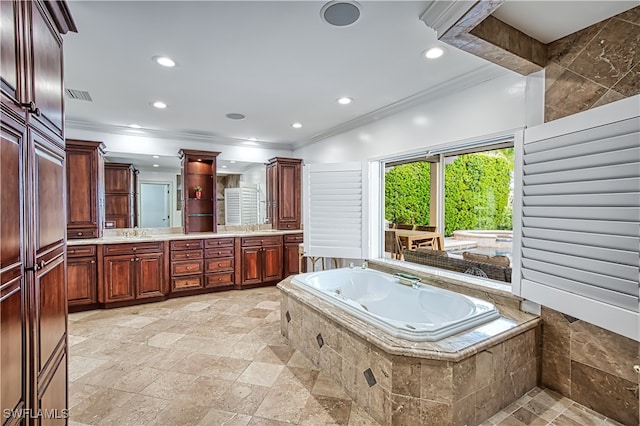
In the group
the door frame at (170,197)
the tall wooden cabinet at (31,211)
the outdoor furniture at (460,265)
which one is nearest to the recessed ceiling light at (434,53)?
the outdoor furniture at (460,265)

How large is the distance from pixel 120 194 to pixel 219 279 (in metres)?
1.93

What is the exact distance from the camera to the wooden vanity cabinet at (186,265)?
4.44 m

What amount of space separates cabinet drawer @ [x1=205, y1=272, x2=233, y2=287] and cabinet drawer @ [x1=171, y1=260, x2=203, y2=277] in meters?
0.18

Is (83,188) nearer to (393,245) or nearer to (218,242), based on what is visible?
(218,242)

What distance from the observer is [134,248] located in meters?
4.12

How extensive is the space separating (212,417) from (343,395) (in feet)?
2.86

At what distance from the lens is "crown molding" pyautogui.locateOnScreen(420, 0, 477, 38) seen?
1612 mm

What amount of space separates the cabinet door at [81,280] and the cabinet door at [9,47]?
3524mm

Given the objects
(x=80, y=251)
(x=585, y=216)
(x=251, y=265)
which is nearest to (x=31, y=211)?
(x=585, y=216)

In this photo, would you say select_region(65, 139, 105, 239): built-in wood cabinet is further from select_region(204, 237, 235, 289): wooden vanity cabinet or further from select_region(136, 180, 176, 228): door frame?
select_region(204, 237, 235, 289): wooden vanity cabinet

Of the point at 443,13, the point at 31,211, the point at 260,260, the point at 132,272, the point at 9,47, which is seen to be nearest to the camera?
the point at 9,47

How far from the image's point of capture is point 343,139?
14.5 feet

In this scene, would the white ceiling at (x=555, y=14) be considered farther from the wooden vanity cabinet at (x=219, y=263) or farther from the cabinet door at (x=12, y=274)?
the wooden vanity cabinet at (x=219, y=263)

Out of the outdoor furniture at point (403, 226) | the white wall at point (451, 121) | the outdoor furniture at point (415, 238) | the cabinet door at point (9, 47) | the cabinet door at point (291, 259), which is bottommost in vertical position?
the cabinet door at point (291, 259)
